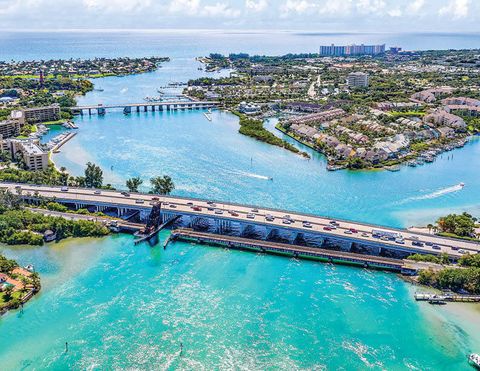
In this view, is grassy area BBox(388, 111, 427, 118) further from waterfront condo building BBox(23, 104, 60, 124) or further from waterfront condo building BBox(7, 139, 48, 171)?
waterfront condo building BBox(23, 104, 60, 124)

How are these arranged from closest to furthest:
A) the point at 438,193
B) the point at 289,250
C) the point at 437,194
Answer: the point at 289,250, the point at 437,194, the point at 438,193

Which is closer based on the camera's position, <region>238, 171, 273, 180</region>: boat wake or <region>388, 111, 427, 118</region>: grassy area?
<region>238, 171, 273, 180</region>: boat wake

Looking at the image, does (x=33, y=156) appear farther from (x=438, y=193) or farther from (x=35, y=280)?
(x=438, y=193)

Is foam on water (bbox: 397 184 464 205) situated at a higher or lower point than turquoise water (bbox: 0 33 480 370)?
higher

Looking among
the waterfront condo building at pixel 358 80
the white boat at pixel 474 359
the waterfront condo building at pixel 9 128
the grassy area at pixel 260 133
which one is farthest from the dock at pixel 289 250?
the waterfront condo building at pixel 358 80

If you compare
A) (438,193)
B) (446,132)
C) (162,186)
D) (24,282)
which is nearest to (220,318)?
(24,282)

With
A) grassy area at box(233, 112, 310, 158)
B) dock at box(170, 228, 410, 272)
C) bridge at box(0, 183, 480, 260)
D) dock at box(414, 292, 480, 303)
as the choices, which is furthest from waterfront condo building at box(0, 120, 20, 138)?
dock at box(414, 292, 480, 303)

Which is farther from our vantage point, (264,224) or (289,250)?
(264,224)
